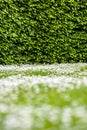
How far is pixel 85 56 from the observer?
2739 centimetres

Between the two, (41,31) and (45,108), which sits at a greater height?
(45,108)

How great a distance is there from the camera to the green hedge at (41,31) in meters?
26.6

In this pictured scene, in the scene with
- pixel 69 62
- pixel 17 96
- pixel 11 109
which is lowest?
pixel 69 62

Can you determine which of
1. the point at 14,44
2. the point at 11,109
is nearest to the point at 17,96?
the point at 11,109

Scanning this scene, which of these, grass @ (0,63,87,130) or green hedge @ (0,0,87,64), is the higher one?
grass @ (0,63,87,130)

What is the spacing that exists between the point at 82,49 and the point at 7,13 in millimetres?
5569

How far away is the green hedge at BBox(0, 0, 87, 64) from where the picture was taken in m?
26.6

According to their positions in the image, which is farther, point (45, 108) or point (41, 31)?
point (41, 31)

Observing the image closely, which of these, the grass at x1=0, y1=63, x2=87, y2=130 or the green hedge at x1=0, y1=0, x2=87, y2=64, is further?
the green hedge at x1=0, y1=0, x2=87, y2=64

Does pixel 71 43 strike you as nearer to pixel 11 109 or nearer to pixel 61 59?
pixel 61 59

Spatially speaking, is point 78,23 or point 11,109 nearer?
point 11,109

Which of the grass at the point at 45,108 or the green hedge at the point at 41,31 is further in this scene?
the green hedge at the point at 41,31

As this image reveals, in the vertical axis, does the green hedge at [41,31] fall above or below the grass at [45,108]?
below

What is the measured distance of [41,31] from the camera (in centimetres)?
2686
